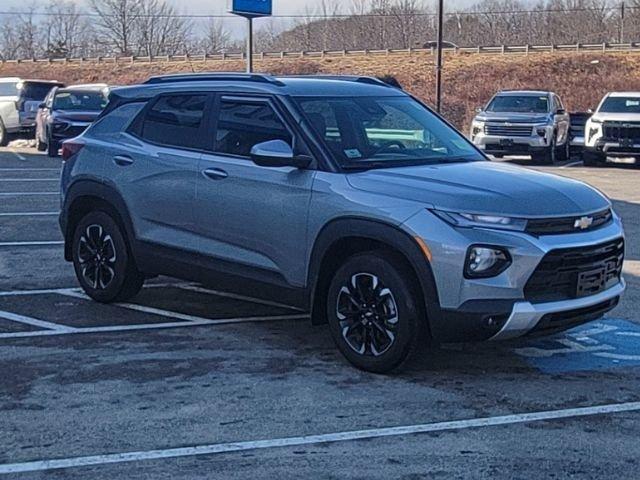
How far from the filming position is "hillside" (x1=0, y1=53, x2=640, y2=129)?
59.7m

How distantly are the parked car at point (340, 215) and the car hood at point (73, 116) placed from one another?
1581 cm

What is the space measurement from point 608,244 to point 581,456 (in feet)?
5.76

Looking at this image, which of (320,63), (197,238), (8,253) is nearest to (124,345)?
(197,238)

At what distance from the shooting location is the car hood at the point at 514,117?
80.8 feet

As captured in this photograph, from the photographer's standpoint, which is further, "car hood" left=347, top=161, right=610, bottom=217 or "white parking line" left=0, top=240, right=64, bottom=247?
"white parking line" left=0, top=240, right=64, bottom=247

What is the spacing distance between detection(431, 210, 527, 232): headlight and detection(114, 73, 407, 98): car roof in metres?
1.71

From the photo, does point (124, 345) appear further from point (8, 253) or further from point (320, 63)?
point (320, 63)

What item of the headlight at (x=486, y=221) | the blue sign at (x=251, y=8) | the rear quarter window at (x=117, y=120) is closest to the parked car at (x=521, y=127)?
the blue sign at (x=251, y=8)

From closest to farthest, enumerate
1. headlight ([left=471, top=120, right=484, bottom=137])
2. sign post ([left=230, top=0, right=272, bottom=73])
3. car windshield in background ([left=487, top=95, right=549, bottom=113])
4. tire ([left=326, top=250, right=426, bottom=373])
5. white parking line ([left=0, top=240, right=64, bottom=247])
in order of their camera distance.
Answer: tire ([left=326, top=250, right=426, bottom=373]) → white parking line ([left=0, top=240, right=64, bottom=247]) → sign post ([left=230, top=0, right=272, bottom=73]) → headlight ([left=471, top=120, right=484, bottom=137]) → car windshield in background ([left=487, top=95, right=549, bottom=113])

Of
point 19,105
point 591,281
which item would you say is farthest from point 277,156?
point 19,105

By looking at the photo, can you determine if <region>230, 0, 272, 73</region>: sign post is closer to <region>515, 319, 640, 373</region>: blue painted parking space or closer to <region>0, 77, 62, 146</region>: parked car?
<region>0, 77, 62, 146</region>: parked car

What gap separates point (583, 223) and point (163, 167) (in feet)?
10.0

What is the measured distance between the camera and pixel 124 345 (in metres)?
7.11

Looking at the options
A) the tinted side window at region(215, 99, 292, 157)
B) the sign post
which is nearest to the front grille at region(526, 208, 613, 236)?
the tinted side window at region(215, 99, 292, 157)
